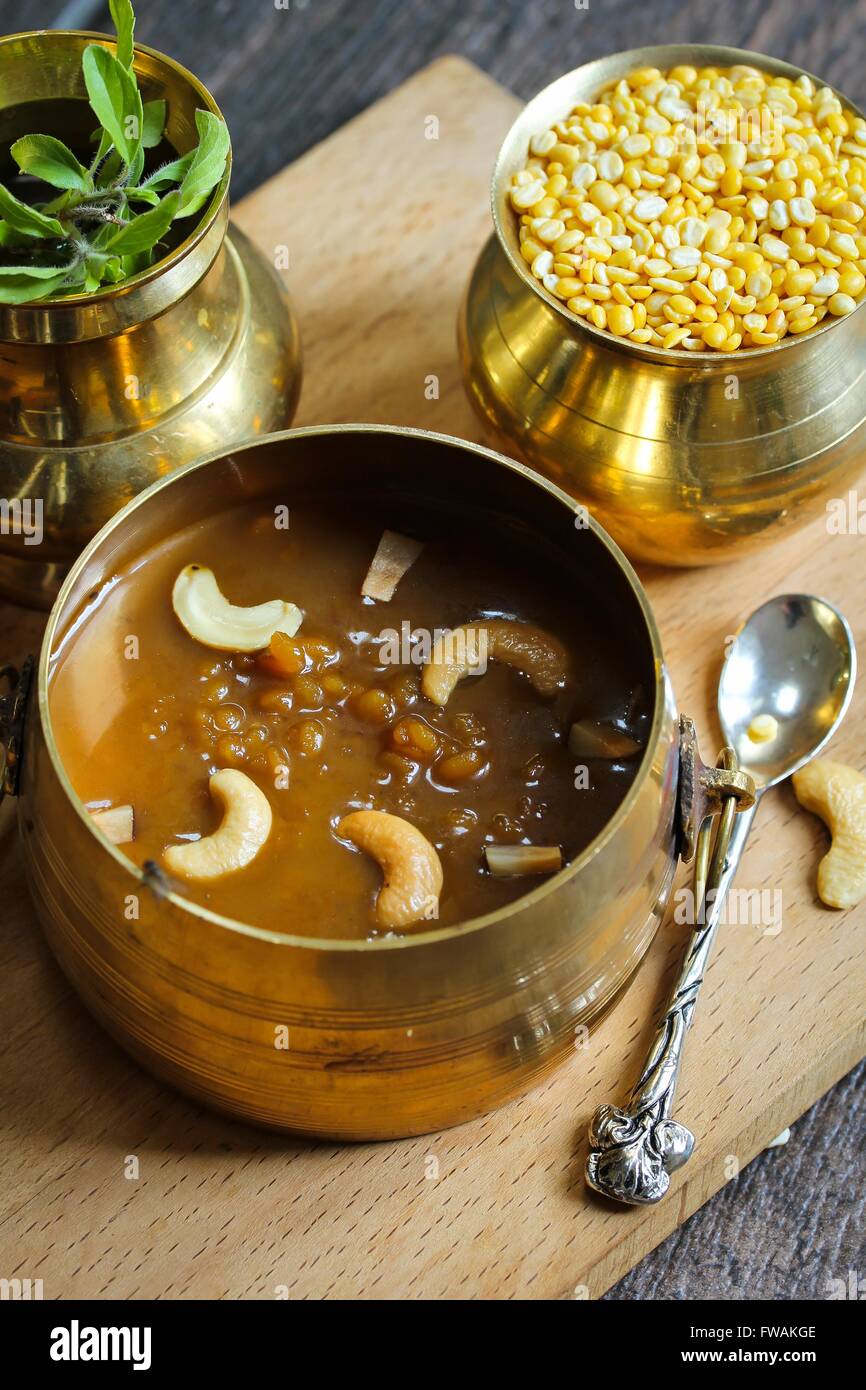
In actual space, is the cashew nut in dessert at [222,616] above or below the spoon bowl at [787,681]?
above

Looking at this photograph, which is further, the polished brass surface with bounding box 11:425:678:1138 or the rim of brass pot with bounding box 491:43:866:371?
the rim of brass pot with bounding box 491:43:866:371

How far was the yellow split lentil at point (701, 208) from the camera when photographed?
127 centimetres

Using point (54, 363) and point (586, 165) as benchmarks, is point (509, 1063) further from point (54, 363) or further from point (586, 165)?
point (586, 165)

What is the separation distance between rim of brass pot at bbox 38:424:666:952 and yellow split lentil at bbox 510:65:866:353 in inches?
8.3

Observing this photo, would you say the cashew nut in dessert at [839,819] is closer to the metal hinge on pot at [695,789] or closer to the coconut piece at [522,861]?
the metal hinge on pot at [695,789]

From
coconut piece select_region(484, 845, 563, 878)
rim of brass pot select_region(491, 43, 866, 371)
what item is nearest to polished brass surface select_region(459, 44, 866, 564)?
rim of brass pot select_region(491, 43, 866, 371)

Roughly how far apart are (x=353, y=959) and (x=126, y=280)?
55 centimetres

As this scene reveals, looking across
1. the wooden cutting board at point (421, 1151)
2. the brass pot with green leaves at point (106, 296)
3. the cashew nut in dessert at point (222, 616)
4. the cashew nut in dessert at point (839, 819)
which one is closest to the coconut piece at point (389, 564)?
the cashew nut in dessert at point (222, 616)

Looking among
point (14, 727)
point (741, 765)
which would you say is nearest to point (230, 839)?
point (14, 727)

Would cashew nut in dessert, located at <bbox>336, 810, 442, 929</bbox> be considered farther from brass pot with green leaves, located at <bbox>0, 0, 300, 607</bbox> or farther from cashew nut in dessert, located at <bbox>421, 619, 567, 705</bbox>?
brass pot with green leaves, located at <bbox>0, 0, 300, 607</bbox>

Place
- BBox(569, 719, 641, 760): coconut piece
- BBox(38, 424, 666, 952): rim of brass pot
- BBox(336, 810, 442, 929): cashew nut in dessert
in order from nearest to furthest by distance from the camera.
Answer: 1. BBox(38, 424, 666, 952): rim of brass pot
2. BBox(336, 810, 442, 929): cashew nut in dessert
3. BBox(569, 719, 641, 760): coconut piece

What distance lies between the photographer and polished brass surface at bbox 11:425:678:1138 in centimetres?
95

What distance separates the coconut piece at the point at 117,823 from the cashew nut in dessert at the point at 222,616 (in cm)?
16

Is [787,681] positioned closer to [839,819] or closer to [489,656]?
[839,819]
